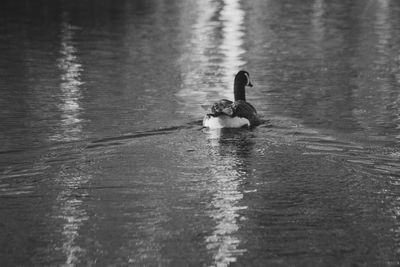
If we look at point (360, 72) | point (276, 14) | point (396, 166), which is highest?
point (396, 166)

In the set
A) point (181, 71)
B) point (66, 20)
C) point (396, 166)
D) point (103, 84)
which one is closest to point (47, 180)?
point (396, 166)

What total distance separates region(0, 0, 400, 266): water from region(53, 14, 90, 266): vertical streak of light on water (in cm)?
4

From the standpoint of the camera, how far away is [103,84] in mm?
23750

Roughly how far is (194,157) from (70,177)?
2.18 metres

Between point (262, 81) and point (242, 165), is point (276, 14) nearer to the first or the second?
point (262, 81)

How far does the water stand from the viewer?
10594mm

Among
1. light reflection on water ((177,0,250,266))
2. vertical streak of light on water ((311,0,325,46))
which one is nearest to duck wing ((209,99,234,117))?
light reflection on water ((177,0,250,266))

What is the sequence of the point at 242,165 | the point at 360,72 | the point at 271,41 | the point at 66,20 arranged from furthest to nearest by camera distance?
the point at 66,20, the point at 271,41, the point at 360,72, the point at 242,165

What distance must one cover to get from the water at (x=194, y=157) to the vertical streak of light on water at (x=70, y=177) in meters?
0.04

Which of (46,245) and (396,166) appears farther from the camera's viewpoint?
(396,166)

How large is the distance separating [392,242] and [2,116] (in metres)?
10.5

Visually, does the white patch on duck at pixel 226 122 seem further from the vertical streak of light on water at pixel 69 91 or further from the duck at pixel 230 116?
the vertical streak of light on water at pixel 69 91

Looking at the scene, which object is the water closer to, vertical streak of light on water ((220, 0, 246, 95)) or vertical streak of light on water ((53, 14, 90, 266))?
vertical streak of light on water ((53, 14, 90, 266))

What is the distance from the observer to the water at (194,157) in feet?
34.8
